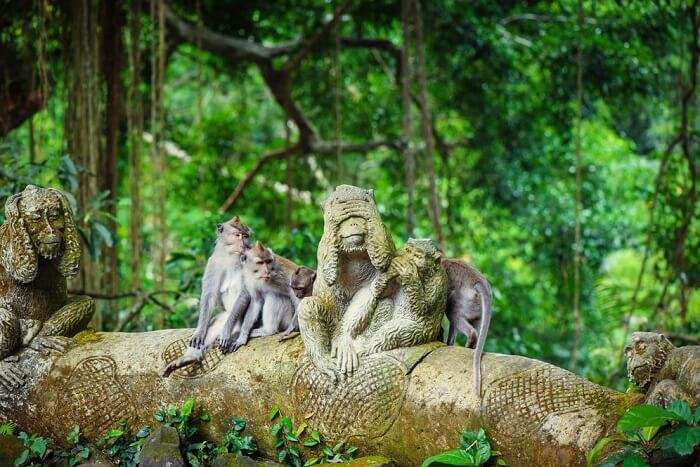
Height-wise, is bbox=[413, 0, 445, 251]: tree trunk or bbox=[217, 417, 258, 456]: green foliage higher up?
bbox=[413, 0, 445, 251]: tree trunk

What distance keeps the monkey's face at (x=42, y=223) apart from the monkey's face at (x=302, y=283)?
123 cm

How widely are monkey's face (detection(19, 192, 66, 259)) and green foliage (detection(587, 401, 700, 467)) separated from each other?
2838 millimetres

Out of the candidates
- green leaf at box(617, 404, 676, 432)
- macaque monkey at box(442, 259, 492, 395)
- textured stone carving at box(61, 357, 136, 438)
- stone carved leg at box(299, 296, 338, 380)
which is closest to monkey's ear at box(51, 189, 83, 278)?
textured stone carving at box(61, 357, 136, 438)

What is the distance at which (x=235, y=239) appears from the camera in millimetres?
5312

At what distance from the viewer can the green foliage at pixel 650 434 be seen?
3.55 meters

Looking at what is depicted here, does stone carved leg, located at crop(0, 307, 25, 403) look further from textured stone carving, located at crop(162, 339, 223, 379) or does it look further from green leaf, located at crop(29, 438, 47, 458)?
textured stone carving, located at crop(162, 339, 223, 379)

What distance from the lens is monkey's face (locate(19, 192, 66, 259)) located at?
16.1 ft

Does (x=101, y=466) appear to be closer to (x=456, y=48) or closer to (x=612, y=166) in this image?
(x=456, y=48)

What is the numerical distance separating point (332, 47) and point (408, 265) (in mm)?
6347

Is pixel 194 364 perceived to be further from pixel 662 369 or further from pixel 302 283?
pixel 662 369

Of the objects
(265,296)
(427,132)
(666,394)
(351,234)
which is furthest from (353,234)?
(427,132)

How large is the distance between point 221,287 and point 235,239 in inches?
10.9

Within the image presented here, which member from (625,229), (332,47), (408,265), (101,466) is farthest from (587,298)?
Result: (101,466)

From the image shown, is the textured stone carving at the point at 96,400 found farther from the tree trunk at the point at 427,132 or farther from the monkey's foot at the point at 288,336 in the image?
the tree trunk at the point at 427,132
